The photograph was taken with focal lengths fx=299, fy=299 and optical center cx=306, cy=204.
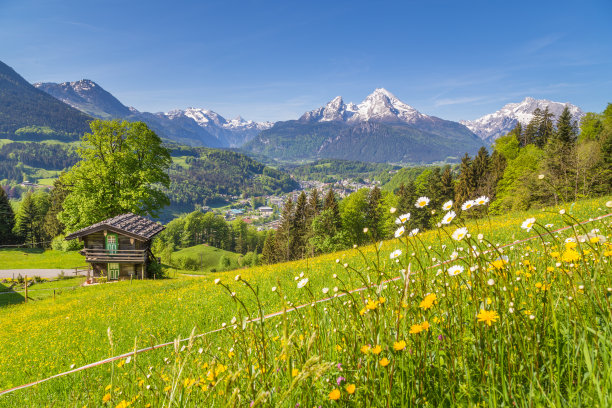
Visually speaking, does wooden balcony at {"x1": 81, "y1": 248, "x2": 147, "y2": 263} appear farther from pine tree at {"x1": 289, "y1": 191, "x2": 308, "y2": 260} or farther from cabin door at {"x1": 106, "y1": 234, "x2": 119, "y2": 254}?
pine tree at {"x1": 289, "y1": 191, "x2": 308, "y2": 260}

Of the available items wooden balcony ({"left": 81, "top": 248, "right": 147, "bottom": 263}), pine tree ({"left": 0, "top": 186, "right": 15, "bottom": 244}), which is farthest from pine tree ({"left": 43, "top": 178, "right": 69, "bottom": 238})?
wooden balcony ({"left": 81, "top": 248, "right": 147, "bottom": 263})

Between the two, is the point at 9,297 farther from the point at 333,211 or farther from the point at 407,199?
the point at 407,199

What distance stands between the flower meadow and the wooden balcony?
34.7ft

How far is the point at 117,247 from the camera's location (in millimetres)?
26016

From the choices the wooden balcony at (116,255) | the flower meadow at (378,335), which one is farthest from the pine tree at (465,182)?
the wooden balcony at (116,255)

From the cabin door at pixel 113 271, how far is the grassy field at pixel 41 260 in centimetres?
1202

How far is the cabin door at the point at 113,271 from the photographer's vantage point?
2647 centimetres

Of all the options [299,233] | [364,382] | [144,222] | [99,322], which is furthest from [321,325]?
[299,233]

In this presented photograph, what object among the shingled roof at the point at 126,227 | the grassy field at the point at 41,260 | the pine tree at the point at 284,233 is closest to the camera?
the shingled roof at the point at 126,227

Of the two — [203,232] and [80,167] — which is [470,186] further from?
[203,232]

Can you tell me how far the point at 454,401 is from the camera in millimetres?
1521

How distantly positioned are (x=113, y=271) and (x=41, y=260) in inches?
723

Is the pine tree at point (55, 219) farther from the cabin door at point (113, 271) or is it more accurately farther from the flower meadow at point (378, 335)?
the flower meadow at point (378, 335)

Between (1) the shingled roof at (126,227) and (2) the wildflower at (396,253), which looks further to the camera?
(1) the shingled roof at (126,227)
